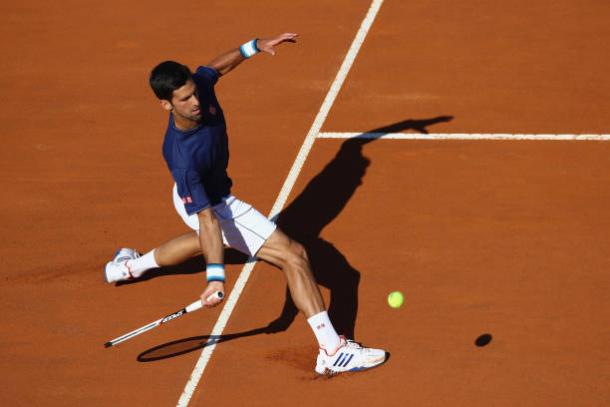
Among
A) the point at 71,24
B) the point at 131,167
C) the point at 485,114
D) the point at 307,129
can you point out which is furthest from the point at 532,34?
the point at 71,24

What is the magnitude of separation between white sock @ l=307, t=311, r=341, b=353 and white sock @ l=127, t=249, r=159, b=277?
178 centimetres

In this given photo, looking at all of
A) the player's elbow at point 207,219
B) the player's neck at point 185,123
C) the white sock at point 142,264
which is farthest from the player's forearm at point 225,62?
the white sock at point 142,264

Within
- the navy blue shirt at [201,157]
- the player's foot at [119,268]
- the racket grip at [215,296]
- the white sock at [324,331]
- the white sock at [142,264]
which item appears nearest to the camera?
the racket grip at [215,296]

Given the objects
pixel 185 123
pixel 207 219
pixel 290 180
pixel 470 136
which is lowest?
pixel 470 136

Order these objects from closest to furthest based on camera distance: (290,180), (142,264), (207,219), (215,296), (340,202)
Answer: (215,296), (207,219), (142,264), (340,202), (290,180)

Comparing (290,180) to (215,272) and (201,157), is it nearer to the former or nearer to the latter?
(201,157)

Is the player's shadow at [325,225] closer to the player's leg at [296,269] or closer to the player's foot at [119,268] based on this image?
the player's leg at [296,269]

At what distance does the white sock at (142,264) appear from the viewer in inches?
361

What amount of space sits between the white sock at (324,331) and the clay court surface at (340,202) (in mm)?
307

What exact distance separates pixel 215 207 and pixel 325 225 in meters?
1.93

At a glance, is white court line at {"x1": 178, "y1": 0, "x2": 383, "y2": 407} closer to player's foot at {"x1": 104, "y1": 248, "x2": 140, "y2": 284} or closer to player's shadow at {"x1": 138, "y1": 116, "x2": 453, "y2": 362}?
player's shadow at {"x1": 138, "y1": 116, "x2": 453, "y2": 362}

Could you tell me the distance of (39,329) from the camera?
356 inches

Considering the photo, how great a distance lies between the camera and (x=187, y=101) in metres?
7.73

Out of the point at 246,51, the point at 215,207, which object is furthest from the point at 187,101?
the point at 246,51
